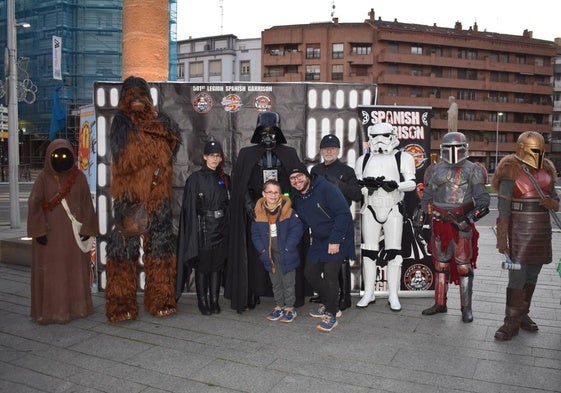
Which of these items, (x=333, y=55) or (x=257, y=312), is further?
(x=333, y=55)

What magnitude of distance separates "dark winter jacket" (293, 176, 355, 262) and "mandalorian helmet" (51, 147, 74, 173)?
2464 mm

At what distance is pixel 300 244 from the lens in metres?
5.41

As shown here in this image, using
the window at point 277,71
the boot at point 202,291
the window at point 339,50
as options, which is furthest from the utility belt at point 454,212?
the window at point 277,71

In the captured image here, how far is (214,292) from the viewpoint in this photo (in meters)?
→ 5.43

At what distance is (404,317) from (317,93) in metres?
2.83

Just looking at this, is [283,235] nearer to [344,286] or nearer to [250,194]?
[250,194]

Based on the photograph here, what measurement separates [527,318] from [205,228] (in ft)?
11.1

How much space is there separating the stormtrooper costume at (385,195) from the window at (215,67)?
57.2 m

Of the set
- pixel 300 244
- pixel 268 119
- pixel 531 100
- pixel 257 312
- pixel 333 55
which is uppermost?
pixel 333 55

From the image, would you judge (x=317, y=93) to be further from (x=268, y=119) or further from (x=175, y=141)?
(x=175, y=141)

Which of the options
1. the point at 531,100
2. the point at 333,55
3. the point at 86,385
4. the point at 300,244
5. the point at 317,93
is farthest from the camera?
the point at 531,100

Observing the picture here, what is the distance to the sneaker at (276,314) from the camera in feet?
16.9

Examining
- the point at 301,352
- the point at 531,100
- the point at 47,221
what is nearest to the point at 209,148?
the point at 47,221

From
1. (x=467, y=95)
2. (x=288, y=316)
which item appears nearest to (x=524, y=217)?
(x=288, y=316)
